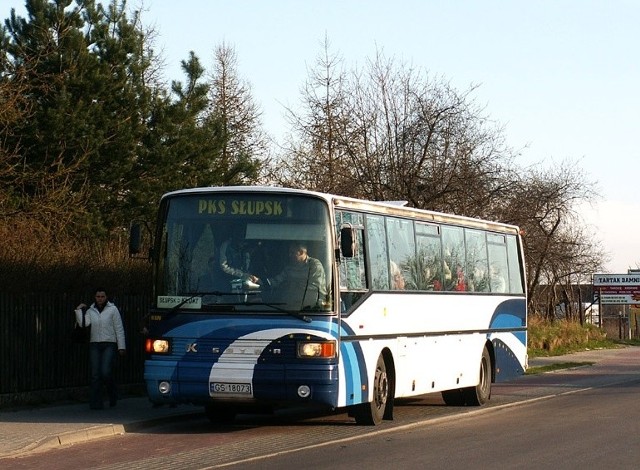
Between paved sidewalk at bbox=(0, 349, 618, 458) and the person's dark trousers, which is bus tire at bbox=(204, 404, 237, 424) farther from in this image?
the person's dark trousers

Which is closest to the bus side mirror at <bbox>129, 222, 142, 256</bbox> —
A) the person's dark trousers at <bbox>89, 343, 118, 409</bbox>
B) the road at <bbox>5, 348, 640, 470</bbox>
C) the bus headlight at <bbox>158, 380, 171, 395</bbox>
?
the bus headlight at <bbox>158, 380, 171, 395</bbox>

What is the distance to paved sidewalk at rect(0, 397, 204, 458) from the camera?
14.8m

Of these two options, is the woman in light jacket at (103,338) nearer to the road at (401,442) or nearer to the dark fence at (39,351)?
the dark fence at (39,351)

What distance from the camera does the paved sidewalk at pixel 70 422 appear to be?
14.8 meters

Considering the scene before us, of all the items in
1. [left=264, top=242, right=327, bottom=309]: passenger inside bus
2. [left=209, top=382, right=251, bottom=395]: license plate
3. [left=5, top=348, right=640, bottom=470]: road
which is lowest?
[left=5, top=348, right=640, bottom=470]: road

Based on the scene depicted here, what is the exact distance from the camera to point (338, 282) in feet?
53.6

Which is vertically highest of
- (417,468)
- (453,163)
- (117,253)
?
(453,163)

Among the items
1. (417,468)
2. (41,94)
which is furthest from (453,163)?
(417,468)

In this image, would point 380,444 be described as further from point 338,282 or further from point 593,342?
point 593,342

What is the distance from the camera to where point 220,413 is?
18250mm

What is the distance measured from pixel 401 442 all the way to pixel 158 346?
3379 mm

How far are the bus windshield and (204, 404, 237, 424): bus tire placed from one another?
222 cm

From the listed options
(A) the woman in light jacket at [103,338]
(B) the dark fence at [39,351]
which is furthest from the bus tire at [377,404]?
(B) the dark fence at [39,351]

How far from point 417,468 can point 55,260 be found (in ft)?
33.3
